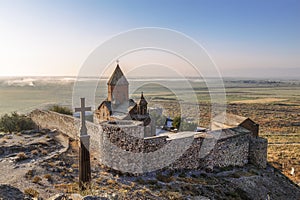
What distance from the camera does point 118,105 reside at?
20047 mm

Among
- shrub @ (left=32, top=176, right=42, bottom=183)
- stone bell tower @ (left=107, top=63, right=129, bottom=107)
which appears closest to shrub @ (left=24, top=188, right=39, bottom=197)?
shrub @ (left=32, top=176, right=42, bottom=183)

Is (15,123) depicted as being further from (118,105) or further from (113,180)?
(113,180)

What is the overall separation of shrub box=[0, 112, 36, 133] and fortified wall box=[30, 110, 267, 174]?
4.73m

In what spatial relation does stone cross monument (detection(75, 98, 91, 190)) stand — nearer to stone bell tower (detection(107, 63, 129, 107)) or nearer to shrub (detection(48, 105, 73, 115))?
stone bell tower (detection(107, 63, 129, 107))

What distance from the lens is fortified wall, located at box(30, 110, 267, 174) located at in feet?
27.5

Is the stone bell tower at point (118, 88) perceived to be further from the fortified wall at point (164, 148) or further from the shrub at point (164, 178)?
the shrub at point (164, 178)

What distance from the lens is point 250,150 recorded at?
42.4 feet

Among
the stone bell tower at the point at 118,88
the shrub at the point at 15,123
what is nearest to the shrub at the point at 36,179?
the shrub at the point at 15,123

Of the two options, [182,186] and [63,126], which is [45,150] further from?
[182,186]

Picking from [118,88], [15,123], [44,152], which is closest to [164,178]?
[44,152]

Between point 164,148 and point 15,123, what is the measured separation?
44.8ft

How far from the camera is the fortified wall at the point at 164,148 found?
8.38 meters

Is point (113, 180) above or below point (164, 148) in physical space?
below

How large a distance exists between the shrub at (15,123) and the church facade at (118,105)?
537 centimetres
